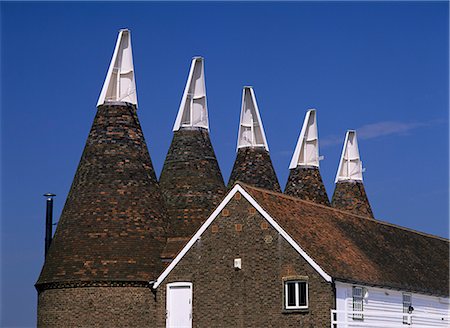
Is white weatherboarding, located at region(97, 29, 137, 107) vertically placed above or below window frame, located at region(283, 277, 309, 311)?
above

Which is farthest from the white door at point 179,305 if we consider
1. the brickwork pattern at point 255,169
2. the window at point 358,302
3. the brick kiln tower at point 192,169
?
the brickwork pattern at point 255,169

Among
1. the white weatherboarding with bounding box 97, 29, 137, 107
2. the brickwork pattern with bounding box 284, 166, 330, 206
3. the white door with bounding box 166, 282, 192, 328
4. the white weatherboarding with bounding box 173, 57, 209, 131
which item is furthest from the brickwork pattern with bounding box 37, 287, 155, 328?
the brickwork pattern with bounding box 284, 166, 330, 206

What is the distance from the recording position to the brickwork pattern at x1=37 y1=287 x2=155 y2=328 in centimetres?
3403

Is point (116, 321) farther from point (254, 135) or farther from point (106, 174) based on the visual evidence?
point (254, 135)

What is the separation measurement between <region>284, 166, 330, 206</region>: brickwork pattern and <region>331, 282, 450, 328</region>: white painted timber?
10263mm

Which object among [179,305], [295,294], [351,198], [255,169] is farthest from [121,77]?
[351,198]

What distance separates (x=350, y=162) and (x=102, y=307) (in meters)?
22.4

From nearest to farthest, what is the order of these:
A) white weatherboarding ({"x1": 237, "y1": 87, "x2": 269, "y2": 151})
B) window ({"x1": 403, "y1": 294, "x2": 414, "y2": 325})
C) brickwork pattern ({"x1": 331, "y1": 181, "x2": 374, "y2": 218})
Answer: window ({"x1": 403, "y1": 294, "x2": 414, "y2": 325}) → white weatherboarding ({"x1": 237, "y1": 87, "x2": 269, "y2": 151}) → brickwork pattern ({"x1": 331, "y1": 181, "x2": 374, "y2": 218})

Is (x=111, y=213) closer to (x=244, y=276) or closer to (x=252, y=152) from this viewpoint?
(x=244, y=276)

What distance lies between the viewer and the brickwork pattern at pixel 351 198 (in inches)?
2035

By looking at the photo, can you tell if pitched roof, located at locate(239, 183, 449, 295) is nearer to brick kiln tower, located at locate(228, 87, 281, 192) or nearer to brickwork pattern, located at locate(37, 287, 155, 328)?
brickwork pattern, located at locate(37, 287, 155, 328)

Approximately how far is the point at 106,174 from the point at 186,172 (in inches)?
146

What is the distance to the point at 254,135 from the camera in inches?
1763

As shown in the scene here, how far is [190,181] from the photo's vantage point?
38.2 meters
